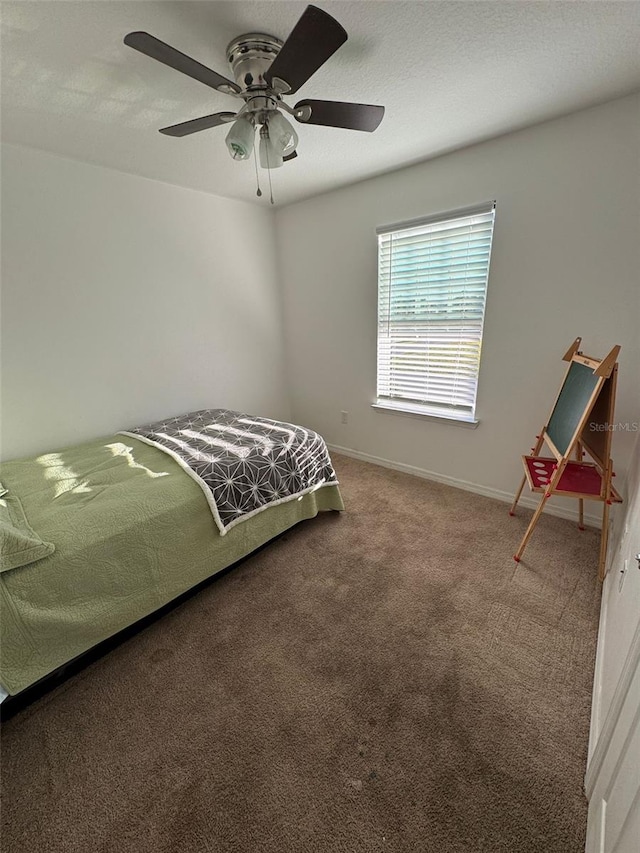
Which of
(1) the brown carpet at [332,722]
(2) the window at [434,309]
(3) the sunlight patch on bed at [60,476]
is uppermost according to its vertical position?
(2) the window at [434,309]

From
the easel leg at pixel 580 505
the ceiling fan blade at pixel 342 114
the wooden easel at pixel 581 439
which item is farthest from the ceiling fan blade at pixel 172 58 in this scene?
the easel leg at pixel 580 505

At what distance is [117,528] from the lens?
4.68 feet

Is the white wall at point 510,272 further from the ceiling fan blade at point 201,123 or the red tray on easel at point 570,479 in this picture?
the ceiling fan blade at point 201,123

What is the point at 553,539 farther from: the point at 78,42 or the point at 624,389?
the point at 78,42

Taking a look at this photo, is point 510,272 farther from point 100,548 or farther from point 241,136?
point 100,548

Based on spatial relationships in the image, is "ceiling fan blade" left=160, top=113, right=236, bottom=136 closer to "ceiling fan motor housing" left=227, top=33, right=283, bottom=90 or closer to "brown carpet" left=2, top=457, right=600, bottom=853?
"ceiling fan motor housing" left=227, top=33, right=283, bottom=90

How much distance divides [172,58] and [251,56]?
1.43ft

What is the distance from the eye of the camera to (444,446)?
273 centimetres

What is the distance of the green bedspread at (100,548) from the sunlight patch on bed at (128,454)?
1 cm

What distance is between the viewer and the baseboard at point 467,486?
2232mm

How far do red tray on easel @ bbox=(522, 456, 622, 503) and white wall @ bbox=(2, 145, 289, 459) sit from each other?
251 cm

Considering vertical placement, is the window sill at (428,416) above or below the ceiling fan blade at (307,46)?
below

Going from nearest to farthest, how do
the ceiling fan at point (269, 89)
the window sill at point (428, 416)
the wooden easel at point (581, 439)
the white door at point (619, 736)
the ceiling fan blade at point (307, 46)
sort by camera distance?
Result: the white door at point (619, 736) < the ceiling fan blade at point (307, 46) < the ceiling fan at point (269, 89) < the wooden easel at point (581, 439) < the window sill at point (428, 416)

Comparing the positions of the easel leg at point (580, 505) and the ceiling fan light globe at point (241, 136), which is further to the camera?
the easel leg at point (580, 505)
